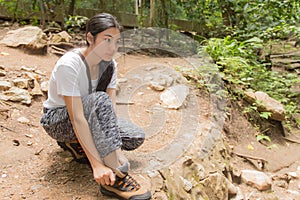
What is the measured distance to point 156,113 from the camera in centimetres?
329

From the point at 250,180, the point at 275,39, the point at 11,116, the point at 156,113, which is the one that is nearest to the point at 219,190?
the point at 250,180

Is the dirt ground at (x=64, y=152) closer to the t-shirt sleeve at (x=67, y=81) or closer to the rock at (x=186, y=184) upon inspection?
the rock at (x=186, y=184)

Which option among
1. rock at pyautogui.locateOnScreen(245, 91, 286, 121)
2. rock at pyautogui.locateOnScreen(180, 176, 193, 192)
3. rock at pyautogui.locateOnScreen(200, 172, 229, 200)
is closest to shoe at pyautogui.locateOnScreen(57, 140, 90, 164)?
rock at pyautogui.locateOnScreen(180, 176, 193, 192)

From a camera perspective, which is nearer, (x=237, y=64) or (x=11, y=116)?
(x=11, y=116)

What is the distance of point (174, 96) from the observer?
11.4ft

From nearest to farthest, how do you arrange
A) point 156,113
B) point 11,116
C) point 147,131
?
point 11,116
point 147,131
point 156,113

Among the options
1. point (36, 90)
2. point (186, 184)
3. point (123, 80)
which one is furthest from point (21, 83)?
point (186, 184)

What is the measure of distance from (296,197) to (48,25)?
4.88m

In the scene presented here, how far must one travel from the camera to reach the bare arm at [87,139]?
1.47 metres

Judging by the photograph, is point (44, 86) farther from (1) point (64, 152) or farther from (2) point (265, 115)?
(2) point (265, 115)

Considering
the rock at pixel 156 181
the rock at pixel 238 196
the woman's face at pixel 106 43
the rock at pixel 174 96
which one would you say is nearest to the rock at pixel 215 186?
the rock at pixel 238 196

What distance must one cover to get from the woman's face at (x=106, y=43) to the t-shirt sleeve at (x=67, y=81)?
0.17 m

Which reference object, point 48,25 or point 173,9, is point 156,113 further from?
point 173,9

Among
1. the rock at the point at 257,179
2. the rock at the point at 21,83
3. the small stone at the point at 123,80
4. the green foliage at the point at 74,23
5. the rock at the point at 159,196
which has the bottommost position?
the rock at the point at 257,179
